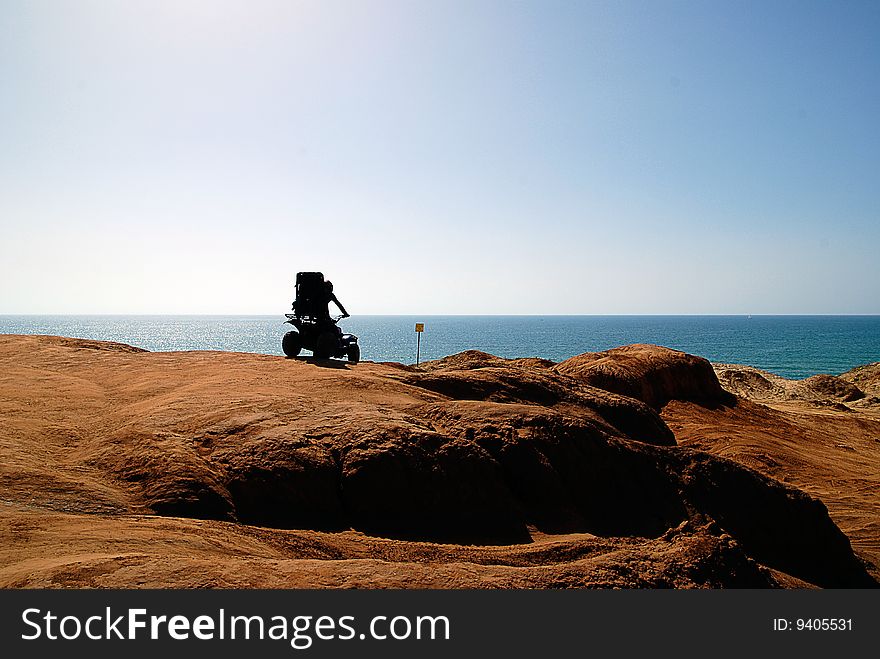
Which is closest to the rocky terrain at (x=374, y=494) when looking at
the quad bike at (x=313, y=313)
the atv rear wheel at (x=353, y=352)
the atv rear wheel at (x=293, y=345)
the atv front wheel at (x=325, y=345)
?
the atv front wheel at (x=325, y=345)

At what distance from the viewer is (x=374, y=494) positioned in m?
7.11

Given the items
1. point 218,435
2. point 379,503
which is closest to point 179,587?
point 379,503

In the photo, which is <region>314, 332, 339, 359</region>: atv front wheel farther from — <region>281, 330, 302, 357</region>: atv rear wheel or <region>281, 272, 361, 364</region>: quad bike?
<region>281, 330, 302, 357</region>: atv rear wheel

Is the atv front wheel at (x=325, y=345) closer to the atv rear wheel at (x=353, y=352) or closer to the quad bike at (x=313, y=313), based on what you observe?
the quad bike at (x=313, y=313)

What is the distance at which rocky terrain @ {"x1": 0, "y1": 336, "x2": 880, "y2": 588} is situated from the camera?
4746 mm

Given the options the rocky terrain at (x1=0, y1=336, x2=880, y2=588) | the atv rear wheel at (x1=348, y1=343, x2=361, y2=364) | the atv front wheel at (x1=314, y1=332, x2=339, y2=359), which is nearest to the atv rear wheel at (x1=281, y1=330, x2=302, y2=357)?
the atv front wheel at (x1=314, y1=332, x2=339, y2=359)

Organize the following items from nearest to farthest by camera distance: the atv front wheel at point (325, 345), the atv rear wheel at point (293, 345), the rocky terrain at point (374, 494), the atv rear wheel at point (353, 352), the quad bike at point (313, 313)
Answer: the rocky terrain at point (374, 494), the atv front wheel at point (325, 345), the quad bike at point (313, 313), the atv rear wheel at point (293, 345), the atv rear wheel at point (353, 352)

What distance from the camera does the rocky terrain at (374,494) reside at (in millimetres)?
4746

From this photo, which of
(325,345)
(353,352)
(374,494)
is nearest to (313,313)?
(325,345)

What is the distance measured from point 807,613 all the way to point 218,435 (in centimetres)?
726

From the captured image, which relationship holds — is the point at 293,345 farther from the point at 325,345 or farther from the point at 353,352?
the point at 353,352

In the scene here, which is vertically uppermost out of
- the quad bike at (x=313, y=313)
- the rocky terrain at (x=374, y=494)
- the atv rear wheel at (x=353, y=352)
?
the quad bike at (x=313, y=313)

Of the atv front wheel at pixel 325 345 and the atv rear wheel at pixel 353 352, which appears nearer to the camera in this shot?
the atv front wheel at pixel 325 345

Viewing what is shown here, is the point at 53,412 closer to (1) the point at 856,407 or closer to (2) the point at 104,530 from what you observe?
(2) the point at 104,530
